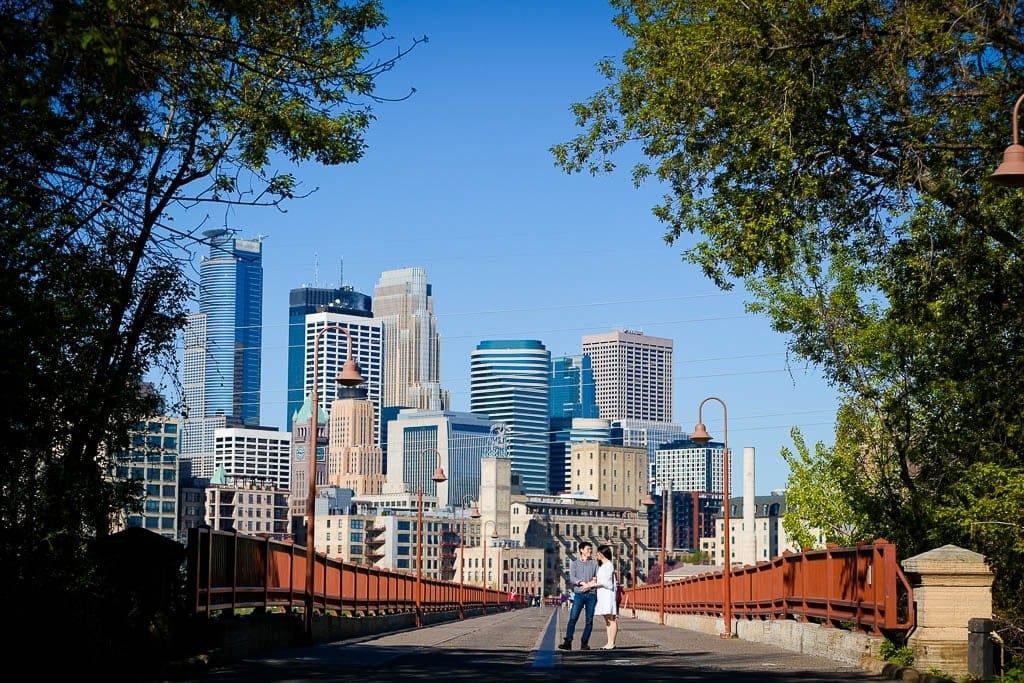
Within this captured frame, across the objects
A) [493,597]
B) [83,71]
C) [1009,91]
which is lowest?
[493,597]

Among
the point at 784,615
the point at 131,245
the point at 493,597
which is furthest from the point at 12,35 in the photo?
the point at 493,597

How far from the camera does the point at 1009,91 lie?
22844 mm

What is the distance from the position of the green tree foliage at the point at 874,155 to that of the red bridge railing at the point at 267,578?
806 cm

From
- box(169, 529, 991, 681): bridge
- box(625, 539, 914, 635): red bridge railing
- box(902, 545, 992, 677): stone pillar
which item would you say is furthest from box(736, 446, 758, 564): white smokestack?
box(902, 545, 992, 677): stone pillar

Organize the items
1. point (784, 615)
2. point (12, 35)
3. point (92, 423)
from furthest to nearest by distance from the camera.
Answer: point (784, 615)
point (92, 423)
point (12, 35)

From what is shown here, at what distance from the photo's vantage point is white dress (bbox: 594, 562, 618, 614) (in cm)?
2920

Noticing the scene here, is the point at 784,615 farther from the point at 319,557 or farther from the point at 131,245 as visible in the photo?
the point at 131,245

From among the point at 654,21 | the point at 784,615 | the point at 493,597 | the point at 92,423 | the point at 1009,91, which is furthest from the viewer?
the point at 493,597

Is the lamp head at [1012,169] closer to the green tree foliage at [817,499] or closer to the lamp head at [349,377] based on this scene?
the lamp head at [349,377]

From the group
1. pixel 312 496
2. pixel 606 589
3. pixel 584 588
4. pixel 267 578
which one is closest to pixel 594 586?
pixel 584 588

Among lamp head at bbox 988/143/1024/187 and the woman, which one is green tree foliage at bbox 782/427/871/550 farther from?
lamp head at bbox 988/143/1024/187

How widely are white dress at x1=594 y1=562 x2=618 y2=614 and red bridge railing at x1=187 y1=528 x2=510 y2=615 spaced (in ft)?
17.9

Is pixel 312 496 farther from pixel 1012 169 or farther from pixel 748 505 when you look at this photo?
pixel 748 505

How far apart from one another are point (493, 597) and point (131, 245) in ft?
334
